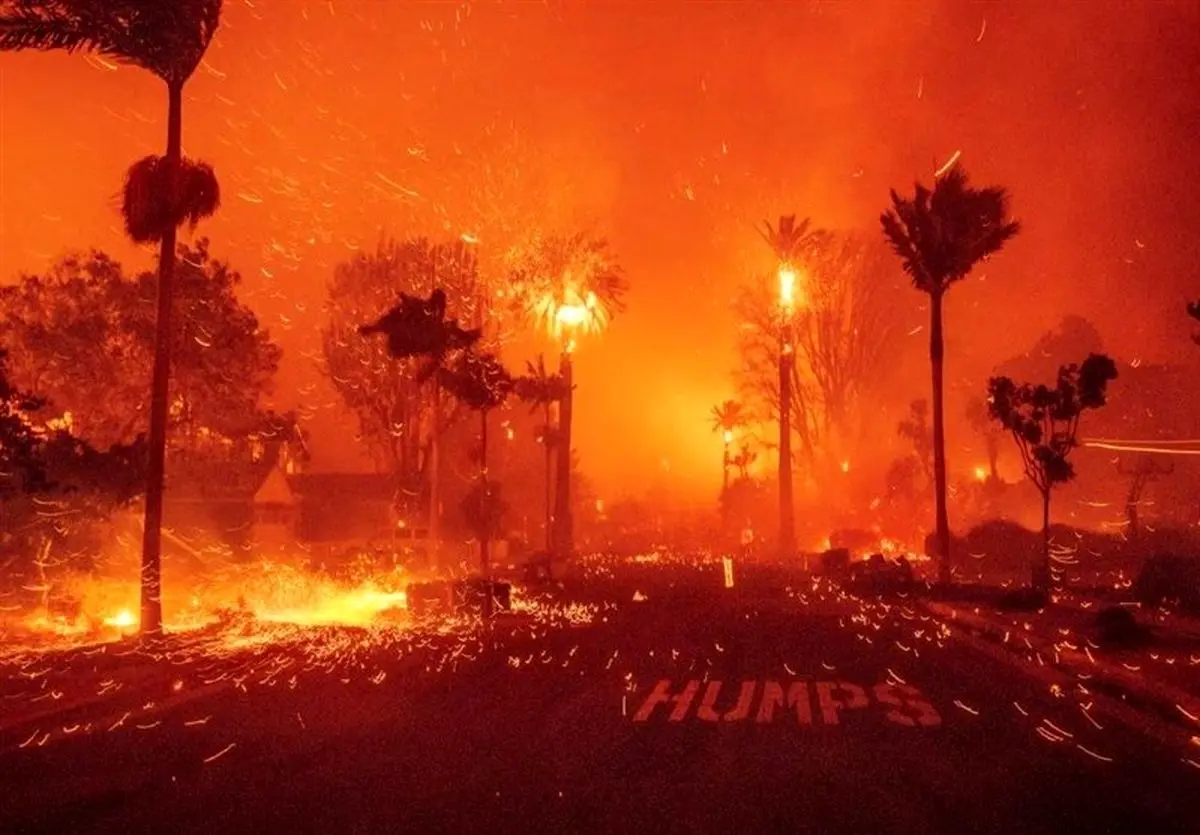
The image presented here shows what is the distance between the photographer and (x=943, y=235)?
132ft

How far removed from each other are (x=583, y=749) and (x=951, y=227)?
104ft

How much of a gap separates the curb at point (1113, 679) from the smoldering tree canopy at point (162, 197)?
54.5 feet

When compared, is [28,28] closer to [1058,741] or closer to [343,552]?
[1058,741]

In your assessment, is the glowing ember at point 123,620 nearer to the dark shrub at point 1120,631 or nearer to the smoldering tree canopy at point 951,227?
the dark shrub at point 1120,631

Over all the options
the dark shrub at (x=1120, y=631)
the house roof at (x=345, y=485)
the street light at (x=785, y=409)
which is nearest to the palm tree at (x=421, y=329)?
the dark shrub at (x=1120, y=631)

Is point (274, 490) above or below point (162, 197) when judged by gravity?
below

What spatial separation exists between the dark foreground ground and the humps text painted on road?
2.8 inches

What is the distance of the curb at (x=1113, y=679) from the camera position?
1450 centimetres

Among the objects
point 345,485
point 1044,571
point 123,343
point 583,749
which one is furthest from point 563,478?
point 583,749

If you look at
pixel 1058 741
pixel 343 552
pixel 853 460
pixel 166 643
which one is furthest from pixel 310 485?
pixel 1058 741

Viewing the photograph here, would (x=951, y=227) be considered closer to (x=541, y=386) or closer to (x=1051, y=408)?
(x=1051, y=408)

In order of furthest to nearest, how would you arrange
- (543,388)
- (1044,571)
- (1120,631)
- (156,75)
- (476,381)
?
(543,388) → (476,381) → (1044,571) → (156,75) → (1120,631)

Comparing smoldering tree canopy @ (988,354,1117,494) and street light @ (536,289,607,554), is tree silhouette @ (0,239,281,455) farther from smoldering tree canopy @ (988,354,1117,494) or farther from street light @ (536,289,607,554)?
smoldering tree canopy @ (988,354,1117,494)

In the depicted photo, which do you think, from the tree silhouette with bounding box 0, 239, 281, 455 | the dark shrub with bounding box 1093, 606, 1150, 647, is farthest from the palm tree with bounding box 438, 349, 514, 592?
the dark shrub with bounding box 1093, 606, 1150, 647
